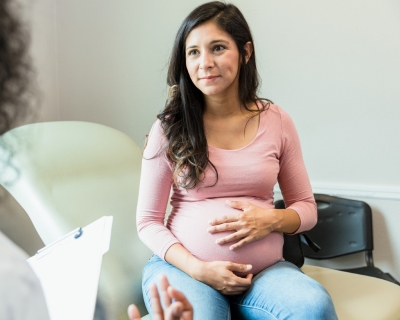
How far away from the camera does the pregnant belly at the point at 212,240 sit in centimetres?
112

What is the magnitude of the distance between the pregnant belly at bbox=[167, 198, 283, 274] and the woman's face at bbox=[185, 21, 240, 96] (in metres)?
0.29

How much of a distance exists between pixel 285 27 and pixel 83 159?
2.89 ft

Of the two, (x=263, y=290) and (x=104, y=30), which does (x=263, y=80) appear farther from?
(x=263, y=290)

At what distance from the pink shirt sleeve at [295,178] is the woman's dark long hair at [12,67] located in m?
1.00

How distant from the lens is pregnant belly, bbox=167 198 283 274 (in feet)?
3.68

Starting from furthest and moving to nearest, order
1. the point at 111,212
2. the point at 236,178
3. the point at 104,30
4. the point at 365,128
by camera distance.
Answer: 1. the point at 104,30
2. the point at 365,128
3. the point at 111,212
4. the point at 236,178

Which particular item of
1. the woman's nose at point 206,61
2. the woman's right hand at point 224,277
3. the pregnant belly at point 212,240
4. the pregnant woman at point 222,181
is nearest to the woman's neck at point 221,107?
the pregnant woman at point 222,181

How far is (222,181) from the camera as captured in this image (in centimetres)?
119

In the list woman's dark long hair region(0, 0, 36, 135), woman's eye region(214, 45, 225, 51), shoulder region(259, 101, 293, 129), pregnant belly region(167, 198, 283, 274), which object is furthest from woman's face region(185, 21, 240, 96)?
woman's dark long hair region(0, 0, 36, 135)

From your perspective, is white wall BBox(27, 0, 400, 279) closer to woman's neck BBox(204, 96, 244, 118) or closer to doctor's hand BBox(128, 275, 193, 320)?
woman's neck BBox(204, 96, 244, 118)

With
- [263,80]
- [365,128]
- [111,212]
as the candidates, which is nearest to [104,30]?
[263,80]

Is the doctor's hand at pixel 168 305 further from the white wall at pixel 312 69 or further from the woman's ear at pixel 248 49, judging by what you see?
the white wall at pixel 312 69

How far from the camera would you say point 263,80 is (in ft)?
6.03

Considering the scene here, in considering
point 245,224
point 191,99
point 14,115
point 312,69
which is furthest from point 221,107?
point 14,115
